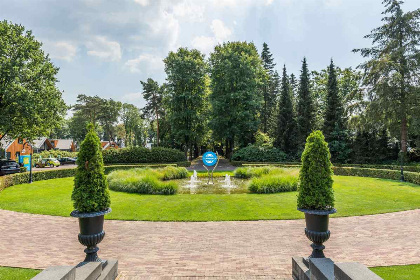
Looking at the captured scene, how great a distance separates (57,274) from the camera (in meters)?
3.04

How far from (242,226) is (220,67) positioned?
3215 centimetres

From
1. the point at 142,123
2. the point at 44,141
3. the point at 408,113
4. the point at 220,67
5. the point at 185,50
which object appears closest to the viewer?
the point at 408,113

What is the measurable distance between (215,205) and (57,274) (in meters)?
8.49

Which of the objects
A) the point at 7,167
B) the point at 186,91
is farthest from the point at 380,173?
the point at 7,167

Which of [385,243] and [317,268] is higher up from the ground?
[317,268]

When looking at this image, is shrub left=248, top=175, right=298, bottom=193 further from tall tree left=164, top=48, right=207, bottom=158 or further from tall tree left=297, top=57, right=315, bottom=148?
tall tree left=164, top=48, right=207, bottom=158

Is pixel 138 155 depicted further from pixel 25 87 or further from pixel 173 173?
pixel 25 87

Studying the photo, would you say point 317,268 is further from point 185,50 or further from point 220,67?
point 185,50

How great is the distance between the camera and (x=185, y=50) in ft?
135

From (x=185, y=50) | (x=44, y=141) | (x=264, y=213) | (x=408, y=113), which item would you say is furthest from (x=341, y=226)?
(x=44, y=141)

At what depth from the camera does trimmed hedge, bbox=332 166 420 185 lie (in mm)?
18038

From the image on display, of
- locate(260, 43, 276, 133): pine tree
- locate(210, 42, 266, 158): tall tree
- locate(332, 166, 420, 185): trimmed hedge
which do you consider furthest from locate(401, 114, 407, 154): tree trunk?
locate(260, 43, 276, 133): pine tree

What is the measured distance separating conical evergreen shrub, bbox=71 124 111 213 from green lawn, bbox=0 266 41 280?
1.75 metres

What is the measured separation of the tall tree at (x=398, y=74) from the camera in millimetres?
24844
